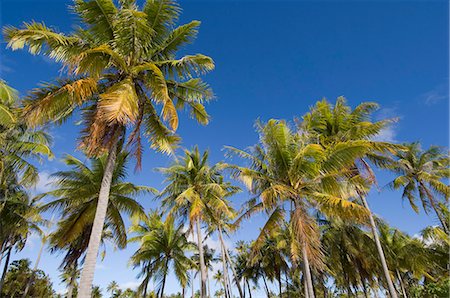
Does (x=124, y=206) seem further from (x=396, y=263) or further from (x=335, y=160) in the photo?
(x=396, y=263)

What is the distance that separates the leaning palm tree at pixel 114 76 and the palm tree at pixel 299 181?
12.5 feet

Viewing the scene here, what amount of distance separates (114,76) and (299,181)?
8359 millimetres

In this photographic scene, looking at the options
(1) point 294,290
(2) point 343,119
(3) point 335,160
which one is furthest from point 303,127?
(1) point 294,290

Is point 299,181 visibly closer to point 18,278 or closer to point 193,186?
point 193,186

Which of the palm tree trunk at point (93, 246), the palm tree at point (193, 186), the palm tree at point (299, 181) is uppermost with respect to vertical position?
the palm tree at point (193, 186)

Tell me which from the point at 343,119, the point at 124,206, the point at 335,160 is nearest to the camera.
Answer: the point at 335,160

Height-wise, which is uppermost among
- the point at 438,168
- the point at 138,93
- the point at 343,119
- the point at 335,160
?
the point at 343,119

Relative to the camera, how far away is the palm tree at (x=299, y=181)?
10805 mm

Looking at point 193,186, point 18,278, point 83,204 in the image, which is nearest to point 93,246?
point 83,204

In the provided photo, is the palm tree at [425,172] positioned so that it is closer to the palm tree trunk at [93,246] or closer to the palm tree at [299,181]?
the palm tree at [299,181]

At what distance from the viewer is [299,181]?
39.8 ft

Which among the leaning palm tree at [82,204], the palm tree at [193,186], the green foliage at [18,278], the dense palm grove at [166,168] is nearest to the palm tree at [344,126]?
the dense palm grove at [166,168]

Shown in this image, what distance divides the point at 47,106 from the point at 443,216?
22331mm

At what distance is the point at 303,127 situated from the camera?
15188mm
